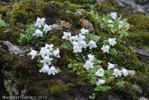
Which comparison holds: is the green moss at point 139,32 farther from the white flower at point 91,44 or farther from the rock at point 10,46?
the rock at point 10,46

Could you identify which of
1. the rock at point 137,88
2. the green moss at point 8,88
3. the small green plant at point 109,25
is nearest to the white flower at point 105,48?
the rock at point 137,88

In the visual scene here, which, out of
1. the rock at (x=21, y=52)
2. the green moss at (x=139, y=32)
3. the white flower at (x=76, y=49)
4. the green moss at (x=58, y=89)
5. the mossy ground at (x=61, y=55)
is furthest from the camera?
the green moss at (x=139, y=32)

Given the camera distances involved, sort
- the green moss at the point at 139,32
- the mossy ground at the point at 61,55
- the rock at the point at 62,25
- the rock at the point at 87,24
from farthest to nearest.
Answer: the green moss at the point at 139,32 < the rock at the point at 87,24 < the rock at the point at 62,25 < the mossy ground at the point at 61,55

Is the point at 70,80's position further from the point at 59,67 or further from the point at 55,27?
the point at 55,27

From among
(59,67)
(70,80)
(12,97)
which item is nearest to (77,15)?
(59,67)

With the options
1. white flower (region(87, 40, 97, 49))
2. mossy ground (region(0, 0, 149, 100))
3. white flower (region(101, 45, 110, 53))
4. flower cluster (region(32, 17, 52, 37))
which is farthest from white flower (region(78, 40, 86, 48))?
flower cluster (region(32, 17, 52, 37))

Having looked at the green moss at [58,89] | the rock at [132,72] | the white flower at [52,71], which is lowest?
the rock at [132,72]

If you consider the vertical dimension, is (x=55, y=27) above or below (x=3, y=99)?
above

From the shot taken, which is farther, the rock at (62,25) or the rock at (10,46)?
the rock at (62,25)

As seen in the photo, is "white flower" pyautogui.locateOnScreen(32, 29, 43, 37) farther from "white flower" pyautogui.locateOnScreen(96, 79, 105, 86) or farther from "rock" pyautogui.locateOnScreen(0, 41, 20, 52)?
"white flower" pyautogui.locateOnScreen(96, 79, 105, 86)
